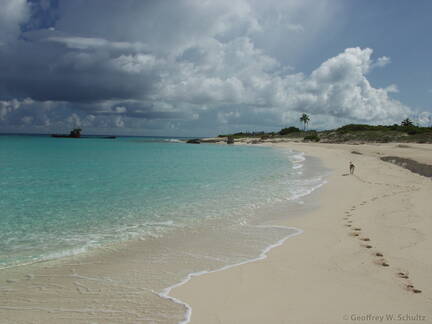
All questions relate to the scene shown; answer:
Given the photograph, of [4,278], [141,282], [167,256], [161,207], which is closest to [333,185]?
[161,207]

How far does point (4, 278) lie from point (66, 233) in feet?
10.5

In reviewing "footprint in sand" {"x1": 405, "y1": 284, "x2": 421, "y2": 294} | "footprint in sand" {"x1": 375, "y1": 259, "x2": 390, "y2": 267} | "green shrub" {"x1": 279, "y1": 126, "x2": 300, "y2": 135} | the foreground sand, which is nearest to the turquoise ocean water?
the foreground sand

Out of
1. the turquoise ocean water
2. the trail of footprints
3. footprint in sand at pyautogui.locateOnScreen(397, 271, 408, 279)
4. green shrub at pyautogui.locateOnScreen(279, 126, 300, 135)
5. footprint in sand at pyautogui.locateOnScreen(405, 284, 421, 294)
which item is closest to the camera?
footprint in sand at pyautogui.locateOnScreen(405, 284, 421, 294)

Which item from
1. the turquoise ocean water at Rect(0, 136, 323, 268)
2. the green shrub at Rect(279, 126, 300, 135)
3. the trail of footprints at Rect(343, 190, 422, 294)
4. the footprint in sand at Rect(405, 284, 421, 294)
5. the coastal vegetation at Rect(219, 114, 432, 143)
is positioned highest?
the green shrub at Rect(279, 126, 300, 135)

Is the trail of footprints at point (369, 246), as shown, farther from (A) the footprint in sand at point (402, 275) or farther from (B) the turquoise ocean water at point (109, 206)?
(B) the turquoise ocean water at point (109, 206)

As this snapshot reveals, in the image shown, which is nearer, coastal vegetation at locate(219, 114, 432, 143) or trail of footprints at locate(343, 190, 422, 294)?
trail of footprints at locate(343, 190, 422, 294)

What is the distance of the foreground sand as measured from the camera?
471cm

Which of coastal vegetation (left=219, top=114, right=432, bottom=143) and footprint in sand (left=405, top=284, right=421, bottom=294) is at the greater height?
coastal vegetation (left=219, top=114, right=432, bottom=143)

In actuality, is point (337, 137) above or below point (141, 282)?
above

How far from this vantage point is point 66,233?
31.5 ft

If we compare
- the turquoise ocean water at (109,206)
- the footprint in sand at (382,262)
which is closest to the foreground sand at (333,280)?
the footprint in sand at (382,262)

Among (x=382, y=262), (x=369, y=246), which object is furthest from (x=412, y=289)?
(x=369, y=246)

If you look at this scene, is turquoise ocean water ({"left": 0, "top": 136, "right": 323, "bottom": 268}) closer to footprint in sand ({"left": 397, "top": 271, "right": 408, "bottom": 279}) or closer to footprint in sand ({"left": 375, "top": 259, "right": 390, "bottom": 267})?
footprint in sand ({"left": 375, "top": 259, "right": 390, "bottom": 267})

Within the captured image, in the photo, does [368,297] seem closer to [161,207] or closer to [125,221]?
[125,221]
